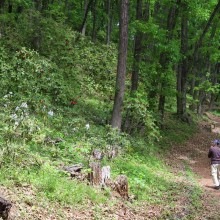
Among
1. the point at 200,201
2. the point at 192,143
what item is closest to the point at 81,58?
the point at 192,143

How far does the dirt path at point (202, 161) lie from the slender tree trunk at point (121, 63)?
377 cm

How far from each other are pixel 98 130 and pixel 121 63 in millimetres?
2807

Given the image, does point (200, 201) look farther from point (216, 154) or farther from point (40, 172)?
point (40, 172)

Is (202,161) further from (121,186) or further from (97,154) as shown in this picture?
(121,186)

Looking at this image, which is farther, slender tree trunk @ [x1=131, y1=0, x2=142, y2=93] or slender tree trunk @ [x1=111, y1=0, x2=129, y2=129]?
slender tree trunk @ [x1=131, y1=0, x2=142, y2=93]

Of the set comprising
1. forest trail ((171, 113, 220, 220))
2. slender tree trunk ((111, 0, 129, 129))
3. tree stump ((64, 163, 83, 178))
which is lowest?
forest trail ((171, 113, 220, 220))

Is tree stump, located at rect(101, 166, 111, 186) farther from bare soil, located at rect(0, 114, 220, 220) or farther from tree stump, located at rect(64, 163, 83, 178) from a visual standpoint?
tree stump, located at rect(64, 163, 83, 178)

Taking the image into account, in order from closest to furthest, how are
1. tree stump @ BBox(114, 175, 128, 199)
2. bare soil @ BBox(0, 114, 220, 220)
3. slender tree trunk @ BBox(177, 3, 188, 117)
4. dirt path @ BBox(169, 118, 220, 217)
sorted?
bare soil @ BBox(0, 114, 220, 220)
tree stump @ BBox(114, 175, 128, 199)
dirt path @ BBox(169, 118, 220, 217)
slender tree trunk @ BBox(177, 3, 188, 117)

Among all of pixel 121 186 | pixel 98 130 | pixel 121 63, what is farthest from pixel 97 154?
pixel 121 63

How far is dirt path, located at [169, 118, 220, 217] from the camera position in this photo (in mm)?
9579

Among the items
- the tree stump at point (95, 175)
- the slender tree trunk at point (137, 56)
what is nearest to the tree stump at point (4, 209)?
the tree stump at point (95, 175)

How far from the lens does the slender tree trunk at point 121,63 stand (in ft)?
41.5

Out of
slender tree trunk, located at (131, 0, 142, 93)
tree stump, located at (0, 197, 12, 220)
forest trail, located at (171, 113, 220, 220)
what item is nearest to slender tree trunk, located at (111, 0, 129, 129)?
slender tree trunk, located at (131, 0, 142, 93)

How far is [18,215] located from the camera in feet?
17.9
